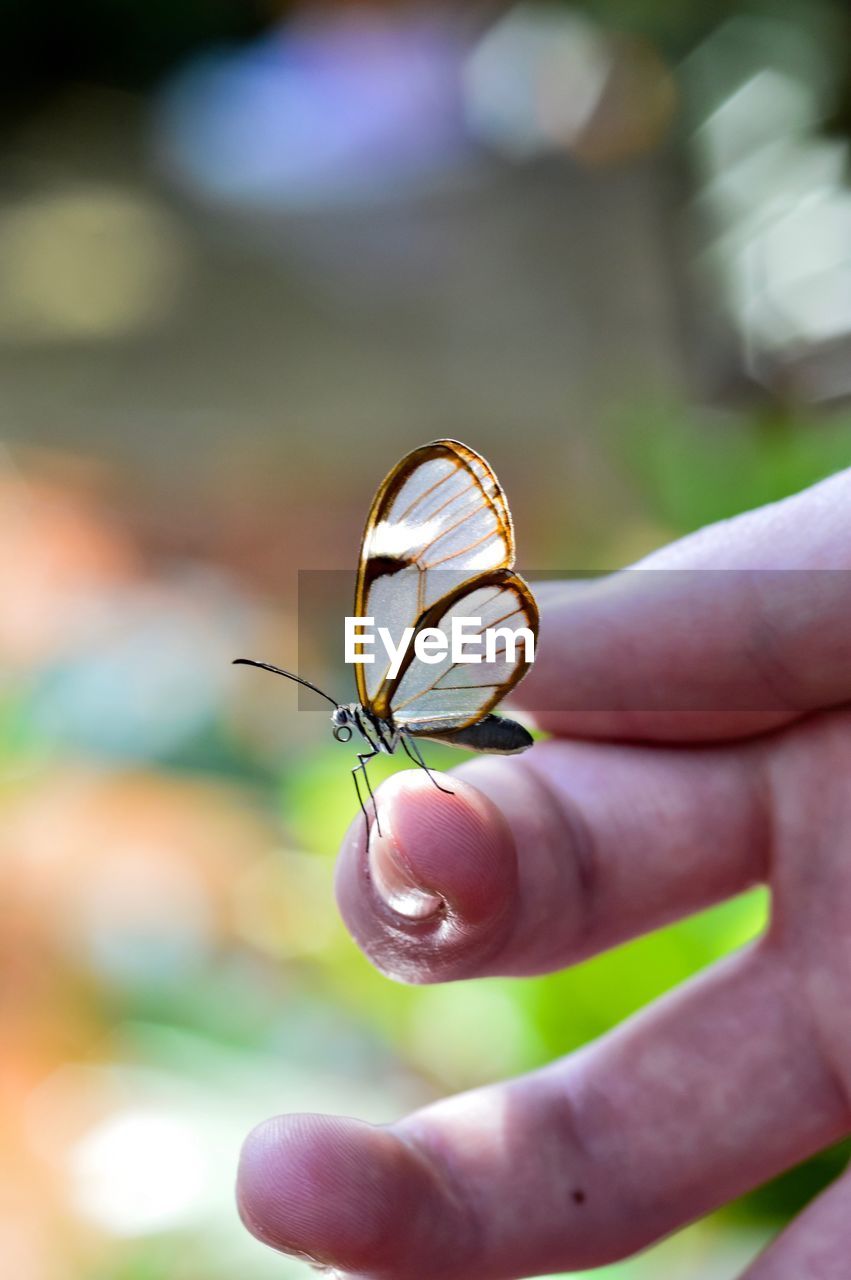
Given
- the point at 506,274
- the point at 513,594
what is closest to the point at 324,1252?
the point at 513,594

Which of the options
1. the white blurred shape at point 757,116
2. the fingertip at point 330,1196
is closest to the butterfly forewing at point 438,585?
the fingertip at point 330,1196

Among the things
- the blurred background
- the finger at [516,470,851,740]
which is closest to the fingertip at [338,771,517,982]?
the finger at [516,470,851,740]

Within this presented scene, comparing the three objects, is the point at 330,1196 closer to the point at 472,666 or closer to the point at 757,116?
the point at 472,666

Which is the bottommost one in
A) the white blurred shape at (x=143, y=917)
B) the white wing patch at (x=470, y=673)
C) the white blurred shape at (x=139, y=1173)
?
the white blurred shape at (x=139, y=1173)

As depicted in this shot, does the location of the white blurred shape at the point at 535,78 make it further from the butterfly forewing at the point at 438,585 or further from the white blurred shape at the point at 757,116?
the butterfly forewing at the point at 438,585

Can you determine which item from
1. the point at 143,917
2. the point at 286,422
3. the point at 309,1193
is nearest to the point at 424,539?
the point at 309,1193

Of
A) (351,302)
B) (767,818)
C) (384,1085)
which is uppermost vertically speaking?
(351,302)

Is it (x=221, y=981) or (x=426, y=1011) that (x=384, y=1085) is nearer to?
(x=426, y=1011)
